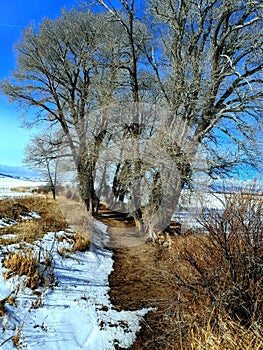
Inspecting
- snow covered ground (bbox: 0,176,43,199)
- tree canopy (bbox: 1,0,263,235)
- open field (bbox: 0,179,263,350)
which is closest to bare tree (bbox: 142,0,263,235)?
tree canopy (bbox: 1,0,263,235)

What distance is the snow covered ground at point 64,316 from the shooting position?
316 cm

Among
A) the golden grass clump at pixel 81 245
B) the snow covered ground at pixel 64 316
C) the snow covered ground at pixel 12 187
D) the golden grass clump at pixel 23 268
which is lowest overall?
the snow covered ground at pixel 64 316

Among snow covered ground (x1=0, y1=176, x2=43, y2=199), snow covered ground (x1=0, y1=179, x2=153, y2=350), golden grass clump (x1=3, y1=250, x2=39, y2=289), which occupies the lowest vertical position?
snow covered ground (x1=0, y1=179, x2=153, y2=350)

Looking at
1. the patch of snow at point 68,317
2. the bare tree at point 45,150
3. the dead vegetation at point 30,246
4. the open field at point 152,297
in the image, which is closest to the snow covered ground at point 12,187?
the bare tree at point 45,150

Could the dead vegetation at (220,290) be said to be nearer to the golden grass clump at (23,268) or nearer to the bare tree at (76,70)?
the golden grass clump at (23,268)

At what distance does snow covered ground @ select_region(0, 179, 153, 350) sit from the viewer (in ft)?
10.4

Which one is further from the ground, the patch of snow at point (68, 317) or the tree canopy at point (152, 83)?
the tree canopy at point (152, 83)

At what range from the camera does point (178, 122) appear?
8.82 meters

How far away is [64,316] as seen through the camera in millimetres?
3744

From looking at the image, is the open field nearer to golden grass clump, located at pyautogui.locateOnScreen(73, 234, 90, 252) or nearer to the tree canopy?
golden grass clump, located at pyautogui.locateOnScreen(73, 234, 90, 252)

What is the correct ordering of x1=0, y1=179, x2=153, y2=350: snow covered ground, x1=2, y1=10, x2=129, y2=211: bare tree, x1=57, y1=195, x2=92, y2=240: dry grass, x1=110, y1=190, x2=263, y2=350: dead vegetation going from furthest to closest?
x1=2, y1=10, x2=129, y2=211: bare tree, x1=57, y1=195, x2=92, y2=240: dry grass, x1=0, y1=179, x2=153, y2=350: snow covered ground, x1=110, y1=190, x2=263, y2=350: dead vegetation

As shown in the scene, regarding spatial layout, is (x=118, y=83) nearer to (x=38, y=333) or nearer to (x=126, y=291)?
(x=126, y=291)

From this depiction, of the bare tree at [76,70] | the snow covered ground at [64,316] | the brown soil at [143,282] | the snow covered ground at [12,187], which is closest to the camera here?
the snow covered ground at [64,316]

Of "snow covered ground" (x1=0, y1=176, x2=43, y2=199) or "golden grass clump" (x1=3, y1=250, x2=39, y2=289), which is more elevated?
"snow covered ground" (x1=0, y1=176, x2=43, y2=199)
